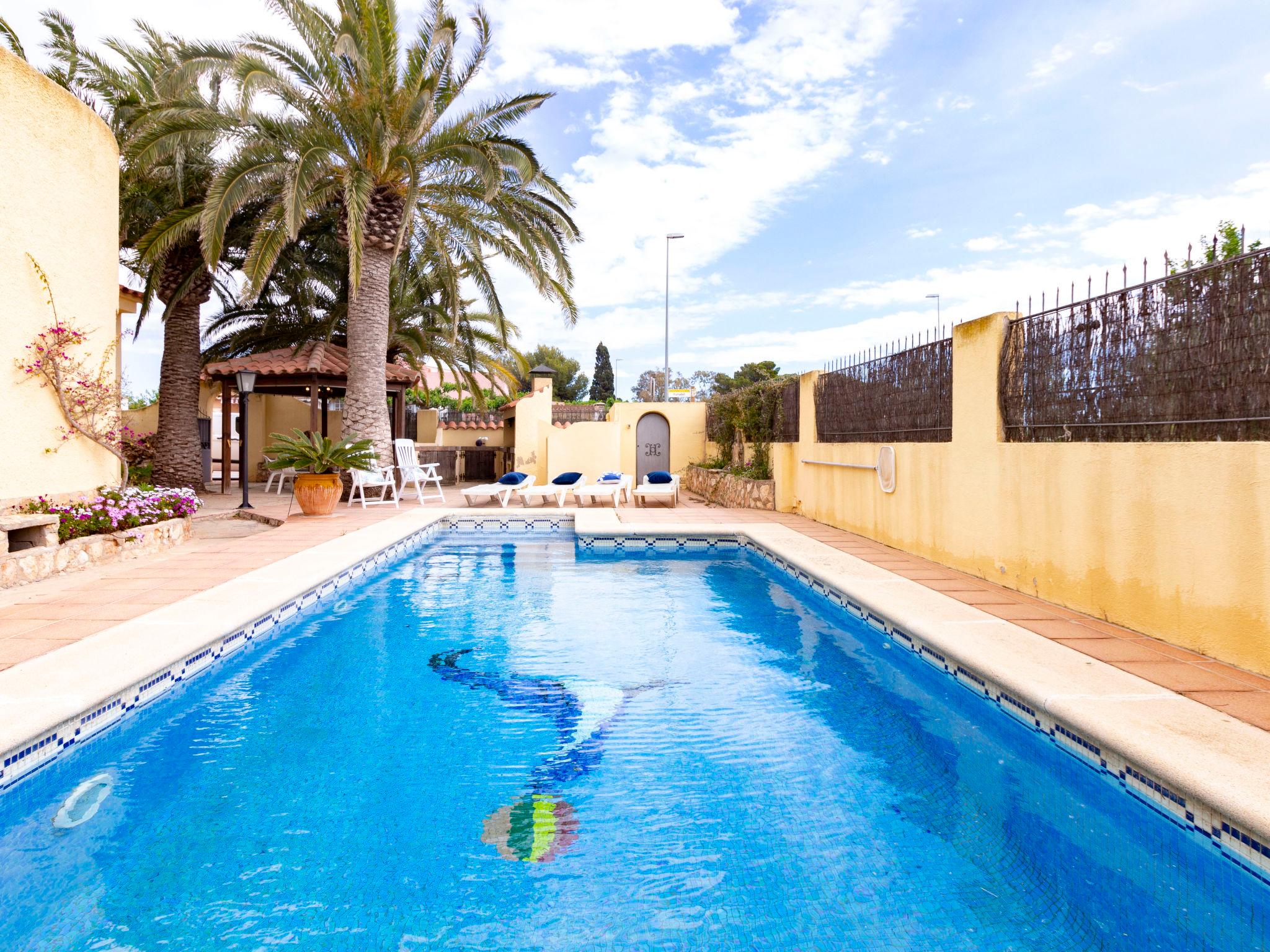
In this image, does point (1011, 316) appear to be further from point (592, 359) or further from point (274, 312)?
point (592, 359)

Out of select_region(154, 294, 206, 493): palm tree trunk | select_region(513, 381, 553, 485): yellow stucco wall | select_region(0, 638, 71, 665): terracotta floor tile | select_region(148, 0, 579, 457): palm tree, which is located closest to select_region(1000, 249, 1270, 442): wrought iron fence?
select_region(0, 638, 71, 665): terracotta floor tile

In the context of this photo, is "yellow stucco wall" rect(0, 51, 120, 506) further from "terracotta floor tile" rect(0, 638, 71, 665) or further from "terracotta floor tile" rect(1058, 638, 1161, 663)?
"terracotta floor tile" rect(1058, 638, 1161, 663)

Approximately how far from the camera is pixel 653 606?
6.70 metres

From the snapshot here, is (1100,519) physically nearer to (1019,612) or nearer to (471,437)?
(1019,612)

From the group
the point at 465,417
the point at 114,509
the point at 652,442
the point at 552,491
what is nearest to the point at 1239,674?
the point at 114,509

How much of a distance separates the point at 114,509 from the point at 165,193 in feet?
28.1

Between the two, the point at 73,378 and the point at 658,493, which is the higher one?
the point at 73,378

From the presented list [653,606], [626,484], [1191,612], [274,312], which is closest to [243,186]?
[274,312]

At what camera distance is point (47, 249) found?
717cm

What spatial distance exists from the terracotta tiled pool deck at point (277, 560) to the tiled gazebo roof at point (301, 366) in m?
4.12

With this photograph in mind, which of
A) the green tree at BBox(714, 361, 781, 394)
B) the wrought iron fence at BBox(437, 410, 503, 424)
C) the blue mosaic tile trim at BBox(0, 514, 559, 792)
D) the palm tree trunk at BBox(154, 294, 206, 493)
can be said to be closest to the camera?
the blue mosaic tile trim at BBox(0, 514, 559, 792)

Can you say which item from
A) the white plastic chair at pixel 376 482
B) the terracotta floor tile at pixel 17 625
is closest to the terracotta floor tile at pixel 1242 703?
the terracotta floor tile at pixel 17 625

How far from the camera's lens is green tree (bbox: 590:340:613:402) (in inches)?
2115

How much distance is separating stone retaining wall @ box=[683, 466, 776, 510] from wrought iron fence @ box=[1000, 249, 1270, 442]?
6944 mm
